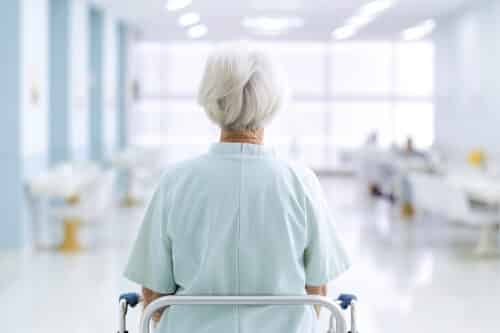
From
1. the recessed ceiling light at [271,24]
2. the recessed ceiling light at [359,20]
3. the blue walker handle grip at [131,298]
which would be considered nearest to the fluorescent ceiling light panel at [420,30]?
the recessed ceiling light at [359,20]

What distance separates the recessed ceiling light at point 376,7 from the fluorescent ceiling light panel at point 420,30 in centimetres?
131

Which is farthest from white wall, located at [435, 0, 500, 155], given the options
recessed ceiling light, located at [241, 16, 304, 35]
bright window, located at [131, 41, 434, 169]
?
Result: bright window, located at [131, 41, 434, 169]

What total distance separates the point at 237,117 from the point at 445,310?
383cm

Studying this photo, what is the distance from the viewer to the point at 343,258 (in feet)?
7.76

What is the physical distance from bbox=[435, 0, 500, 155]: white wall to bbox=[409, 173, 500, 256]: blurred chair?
5.75 ft

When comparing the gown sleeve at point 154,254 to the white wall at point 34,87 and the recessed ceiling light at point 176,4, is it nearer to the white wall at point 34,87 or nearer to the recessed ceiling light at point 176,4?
the white wall at point 34,87

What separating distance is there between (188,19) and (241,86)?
10.2 meters

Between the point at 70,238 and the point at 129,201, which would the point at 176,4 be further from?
the point at 129,201

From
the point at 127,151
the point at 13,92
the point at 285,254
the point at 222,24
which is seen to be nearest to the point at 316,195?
the point at 285,254

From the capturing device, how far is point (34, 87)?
8562 mm

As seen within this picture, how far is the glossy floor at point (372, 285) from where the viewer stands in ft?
17.5

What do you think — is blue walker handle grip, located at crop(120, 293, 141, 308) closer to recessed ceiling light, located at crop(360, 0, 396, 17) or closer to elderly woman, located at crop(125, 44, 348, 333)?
elderly woman, located at crop(125, 44, 348, 333)

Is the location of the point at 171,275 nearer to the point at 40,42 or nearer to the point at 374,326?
the point at 374,326

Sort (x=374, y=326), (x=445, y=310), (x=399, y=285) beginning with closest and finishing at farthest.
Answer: (x=374, y=326)
(x=445, y=310)
(x=399, y=285)
